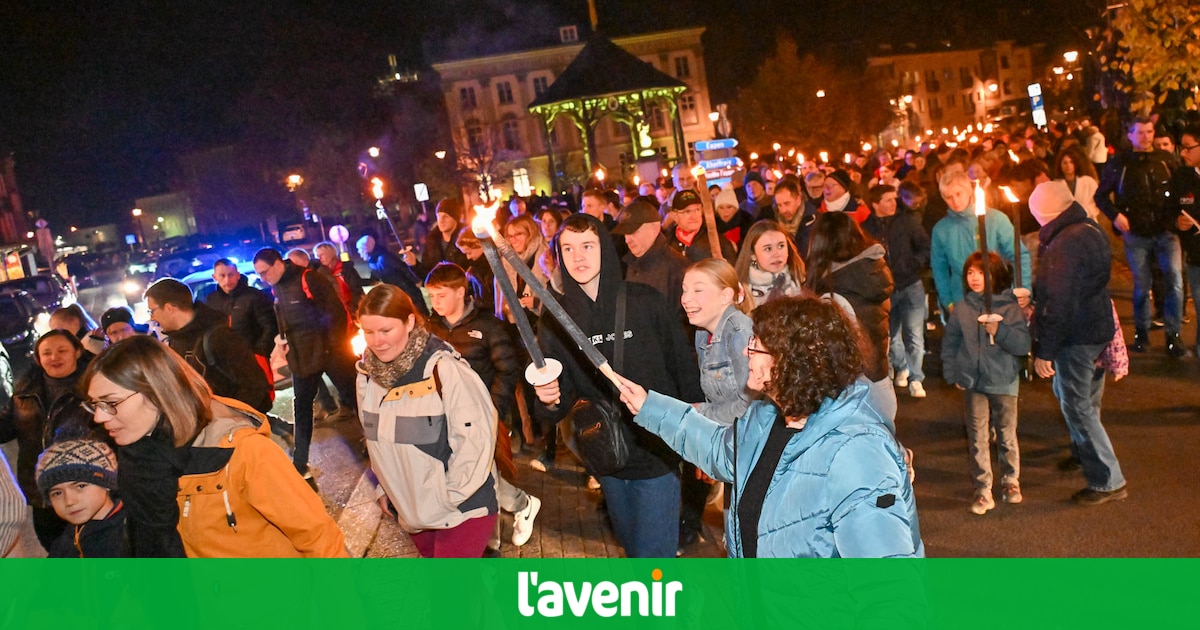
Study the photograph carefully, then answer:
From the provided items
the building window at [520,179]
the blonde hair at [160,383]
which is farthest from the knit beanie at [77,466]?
the building window at [520,179]

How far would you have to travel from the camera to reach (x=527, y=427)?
864 cm

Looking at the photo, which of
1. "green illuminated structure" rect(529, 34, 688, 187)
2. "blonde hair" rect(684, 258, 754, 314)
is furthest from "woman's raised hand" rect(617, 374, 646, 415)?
"green illuminated structure" rect(529, 34, 688, 187)

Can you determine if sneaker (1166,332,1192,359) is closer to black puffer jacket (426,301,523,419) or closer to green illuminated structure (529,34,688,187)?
black puffer jacket (426,301,523,419)

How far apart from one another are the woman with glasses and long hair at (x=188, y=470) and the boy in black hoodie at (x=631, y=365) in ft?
4.97

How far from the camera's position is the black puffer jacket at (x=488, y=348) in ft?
20.1

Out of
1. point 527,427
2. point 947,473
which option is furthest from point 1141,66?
point 527,427

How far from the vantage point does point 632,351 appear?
4.29 metres

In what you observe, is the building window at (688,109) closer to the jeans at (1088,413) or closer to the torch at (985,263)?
the jeans at (1088,413)

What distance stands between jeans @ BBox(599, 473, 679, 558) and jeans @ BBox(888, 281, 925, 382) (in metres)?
5.05

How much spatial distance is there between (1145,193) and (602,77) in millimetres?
30453
